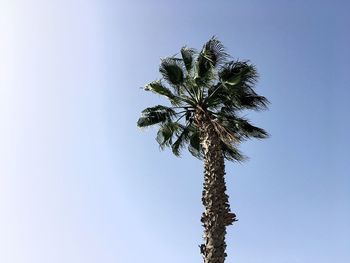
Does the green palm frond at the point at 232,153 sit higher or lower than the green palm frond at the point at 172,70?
lower

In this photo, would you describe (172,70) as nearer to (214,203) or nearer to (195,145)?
(195,145)

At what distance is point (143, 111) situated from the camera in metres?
18.2

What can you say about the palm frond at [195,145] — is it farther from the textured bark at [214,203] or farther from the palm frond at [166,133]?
the textured bark at [214,203]

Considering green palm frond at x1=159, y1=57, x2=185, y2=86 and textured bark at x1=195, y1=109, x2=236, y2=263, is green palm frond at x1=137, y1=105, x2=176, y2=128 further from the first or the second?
textured bark at x1=195, y1=109, x2=236, y2=263

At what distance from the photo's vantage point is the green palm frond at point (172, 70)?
17234 millimetres

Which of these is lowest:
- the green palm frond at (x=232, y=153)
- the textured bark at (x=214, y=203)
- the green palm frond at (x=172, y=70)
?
the textured bark at (x=214, y=203)

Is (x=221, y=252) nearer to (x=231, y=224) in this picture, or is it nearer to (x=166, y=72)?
(x=231, y=224)

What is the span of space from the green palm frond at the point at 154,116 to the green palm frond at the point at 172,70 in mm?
1243

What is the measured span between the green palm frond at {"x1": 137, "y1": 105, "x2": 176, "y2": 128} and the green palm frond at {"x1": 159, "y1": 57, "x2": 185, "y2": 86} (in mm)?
1243

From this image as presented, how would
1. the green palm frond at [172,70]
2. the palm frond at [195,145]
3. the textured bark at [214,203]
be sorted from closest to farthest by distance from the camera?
the textured bark at [214,203] < the green palm frond at [172,70] < the palm frond at [195,145]

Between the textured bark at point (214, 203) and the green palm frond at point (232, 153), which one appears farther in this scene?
the green palm frond at point (232, 153)

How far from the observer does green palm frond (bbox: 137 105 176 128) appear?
710 inches

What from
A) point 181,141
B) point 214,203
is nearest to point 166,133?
point 181,141

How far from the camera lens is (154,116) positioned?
59.6 ft
